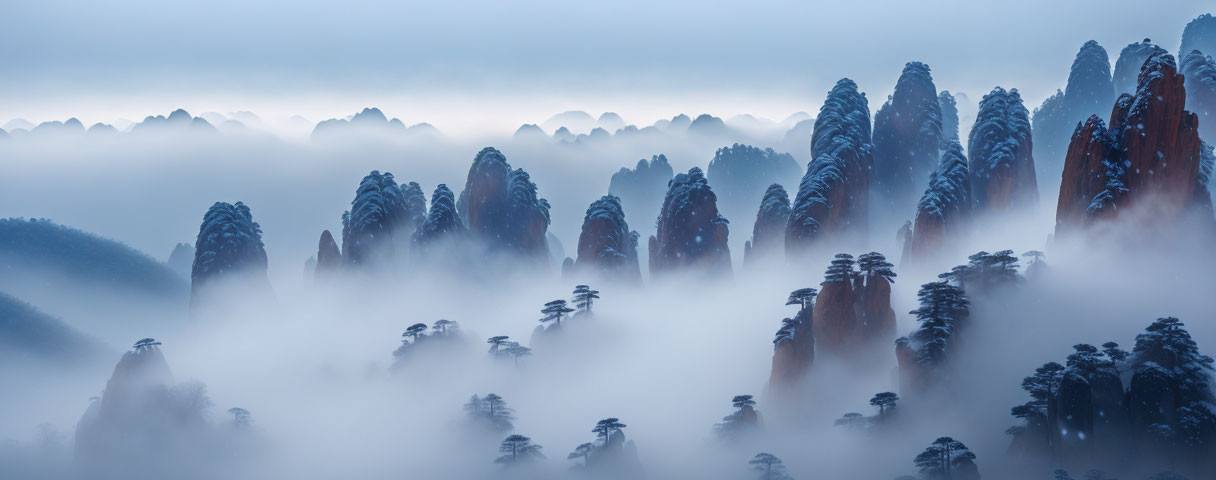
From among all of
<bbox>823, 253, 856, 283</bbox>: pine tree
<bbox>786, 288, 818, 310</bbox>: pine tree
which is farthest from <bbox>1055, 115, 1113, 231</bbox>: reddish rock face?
<bbox>786, 288, 818, 310</bbox>: pine tree

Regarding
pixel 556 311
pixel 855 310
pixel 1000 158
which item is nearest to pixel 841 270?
pixel 855 310

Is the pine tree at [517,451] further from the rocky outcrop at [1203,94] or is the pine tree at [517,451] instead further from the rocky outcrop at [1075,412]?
the rocky outcrop at [1203,94]

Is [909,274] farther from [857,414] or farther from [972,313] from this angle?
[857,414]

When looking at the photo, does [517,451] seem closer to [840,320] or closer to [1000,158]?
[840,320]

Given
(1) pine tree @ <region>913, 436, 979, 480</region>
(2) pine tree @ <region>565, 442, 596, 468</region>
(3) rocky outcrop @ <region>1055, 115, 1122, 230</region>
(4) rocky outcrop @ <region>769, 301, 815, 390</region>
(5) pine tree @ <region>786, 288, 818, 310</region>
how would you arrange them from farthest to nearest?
(5) pine tree @ <region>786, 288, 818, 310</region> < (4) rocky outcrop @ <region>769, 301, 815, 390</region> < (2) pine tree @ <region>565, 442, 596, 468</region> < (3) rocky outcrop @ <region>1055, 115, 1122, 230</region> < (1) pine tree @ <region>913, 436, 979, 480</region>

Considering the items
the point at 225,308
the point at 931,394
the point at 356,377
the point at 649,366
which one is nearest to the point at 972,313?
the point at 931,394

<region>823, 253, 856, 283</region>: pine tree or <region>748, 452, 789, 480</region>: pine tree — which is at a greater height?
<region>823, 253, 856, 283</region>: pine tree

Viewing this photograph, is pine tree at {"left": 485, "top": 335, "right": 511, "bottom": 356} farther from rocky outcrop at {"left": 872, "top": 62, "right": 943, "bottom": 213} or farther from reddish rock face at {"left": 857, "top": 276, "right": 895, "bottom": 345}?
rocky outcrop at {"left": 872, "top": 62, "right": 943, "bottom": 213}
